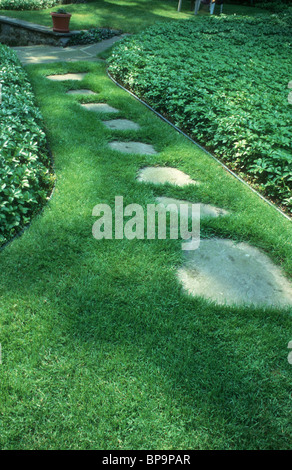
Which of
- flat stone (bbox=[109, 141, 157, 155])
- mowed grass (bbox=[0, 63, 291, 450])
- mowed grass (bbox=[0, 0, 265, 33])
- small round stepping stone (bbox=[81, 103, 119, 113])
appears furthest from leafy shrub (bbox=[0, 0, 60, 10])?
mowed grass (bbox=[0, 63, 291, 450])

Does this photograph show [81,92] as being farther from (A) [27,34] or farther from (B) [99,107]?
(A) [27,34]

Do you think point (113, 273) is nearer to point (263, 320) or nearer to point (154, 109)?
point (263, 320)

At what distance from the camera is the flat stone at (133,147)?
152 inches

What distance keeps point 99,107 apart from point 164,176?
6.75 feet

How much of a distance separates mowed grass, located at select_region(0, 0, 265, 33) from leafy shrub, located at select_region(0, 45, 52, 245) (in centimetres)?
688

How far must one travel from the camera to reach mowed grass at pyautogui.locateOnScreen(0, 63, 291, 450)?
157cm

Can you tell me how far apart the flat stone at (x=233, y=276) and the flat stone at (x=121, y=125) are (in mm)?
2266

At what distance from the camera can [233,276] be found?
7.70 feet

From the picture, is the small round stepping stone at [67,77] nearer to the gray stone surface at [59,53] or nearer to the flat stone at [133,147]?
the gray stone surface at [59,53]

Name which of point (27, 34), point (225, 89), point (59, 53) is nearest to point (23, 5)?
point (27, 34)

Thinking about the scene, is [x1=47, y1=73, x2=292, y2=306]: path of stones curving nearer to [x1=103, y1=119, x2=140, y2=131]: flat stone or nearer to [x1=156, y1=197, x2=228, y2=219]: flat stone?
[x1=156, y1=197, x2=228, y2=219]: flat stone

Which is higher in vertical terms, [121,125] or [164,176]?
[121,125]

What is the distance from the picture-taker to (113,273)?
2303 millimetres
